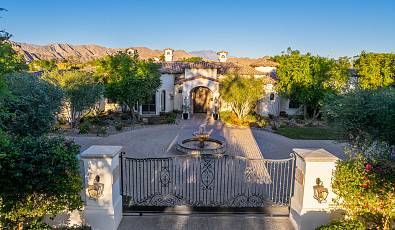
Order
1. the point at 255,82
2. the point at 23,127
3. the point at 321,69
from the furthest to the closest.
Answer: the point at 321,69, the point at 255,82, the point at 23,127

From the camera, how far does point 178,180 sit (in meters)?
12.1

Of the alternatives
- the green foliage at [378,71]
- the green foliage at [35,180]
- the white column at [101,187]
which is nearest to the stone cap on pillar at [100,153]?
the white column at [101,187]

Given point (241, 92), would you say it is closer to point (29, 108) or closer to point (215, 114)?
point (215, 114)

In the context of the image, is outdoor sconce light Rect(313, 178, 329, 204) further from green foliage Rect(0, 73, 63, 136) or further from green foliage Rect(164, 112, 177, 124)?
green foliage Rect(164, 112, 177, 124)


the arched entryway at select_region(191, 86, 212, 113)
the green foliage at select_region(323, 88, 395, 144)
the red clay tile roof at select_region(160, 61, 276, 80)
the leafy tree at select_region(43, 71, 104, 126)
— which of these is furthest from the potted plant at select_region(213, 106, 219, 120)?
the green foliage at select_region(323, 88, 395, 144)

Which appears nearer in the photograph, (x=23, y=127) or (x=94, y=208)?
(x=94, y=208)

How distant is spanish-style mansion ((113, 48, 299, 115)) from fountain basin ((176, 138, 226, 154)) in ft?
34.8

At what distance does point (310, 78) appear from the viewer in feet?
90.6

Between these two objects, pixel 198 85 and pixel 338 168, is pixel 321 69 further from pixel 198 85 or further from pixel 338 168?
pixel 338 168

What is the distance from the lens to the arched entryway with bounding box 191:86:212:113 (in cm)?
3119

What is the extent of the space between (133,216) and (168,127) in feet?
52.9

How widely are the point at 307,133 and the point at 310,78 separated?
7064 millimetres

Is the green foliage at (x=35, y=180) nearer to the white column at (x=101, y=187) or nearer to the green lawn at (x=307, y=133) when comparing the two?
the white column at (x=101, y=187)

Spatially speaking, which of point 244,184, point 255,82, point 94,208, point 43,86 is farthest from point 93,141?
point 255,82
